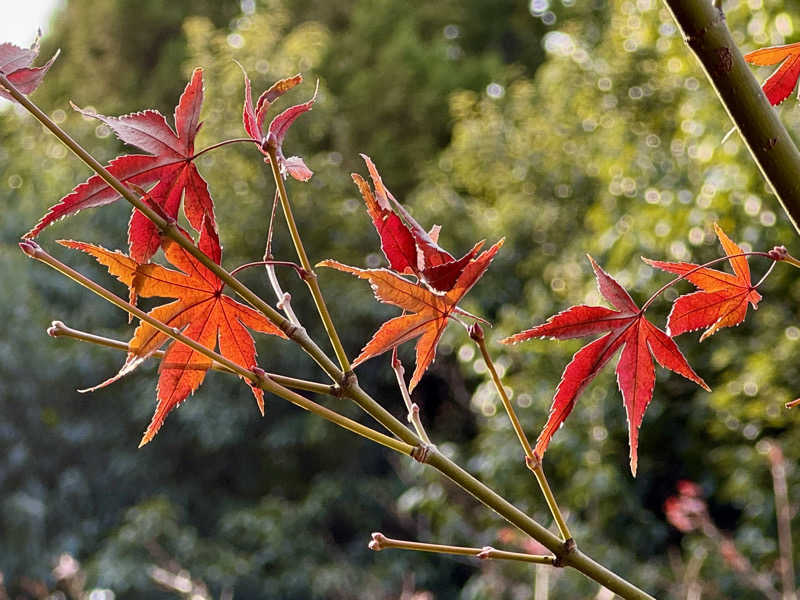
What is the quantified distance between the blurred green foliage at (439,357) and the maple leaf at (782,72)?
2.06 m

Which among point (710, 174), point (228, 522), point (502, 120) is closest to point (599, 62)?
point (502, 120)

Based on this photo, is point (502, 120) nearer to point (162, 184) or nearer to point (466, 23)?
point (466, 23)

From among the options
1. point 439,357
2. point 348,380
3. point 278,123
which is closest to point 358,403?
point 348,380

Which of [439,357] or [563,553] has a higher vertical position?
[563,553]

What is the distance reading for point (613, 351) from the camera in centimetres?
33

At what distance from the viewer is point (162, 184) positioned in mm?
361

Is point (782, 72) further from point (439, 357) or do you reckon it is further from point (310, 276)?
point (439, 357)

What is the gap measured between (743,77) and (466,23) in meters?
9.41

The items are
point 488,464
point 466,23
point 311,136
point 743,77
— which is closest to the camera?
point 743,77

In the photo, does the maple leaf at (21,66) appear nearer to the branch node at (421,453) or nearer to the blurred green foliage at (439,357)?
the branch node at (421,453)

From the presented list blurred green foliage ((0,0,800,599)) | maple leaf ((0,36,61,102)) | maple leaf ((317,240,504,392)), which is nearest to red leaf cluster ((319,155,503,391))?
maple leaf ((317,240,504,392))

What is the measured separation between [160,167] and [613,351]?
0.55 feet

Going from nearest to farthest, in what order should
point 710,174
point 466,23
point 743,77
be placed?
1. point 743,77
2. point 710,174
3. point 466,23

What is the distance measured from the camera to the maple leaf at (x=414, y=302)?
0.30 m
